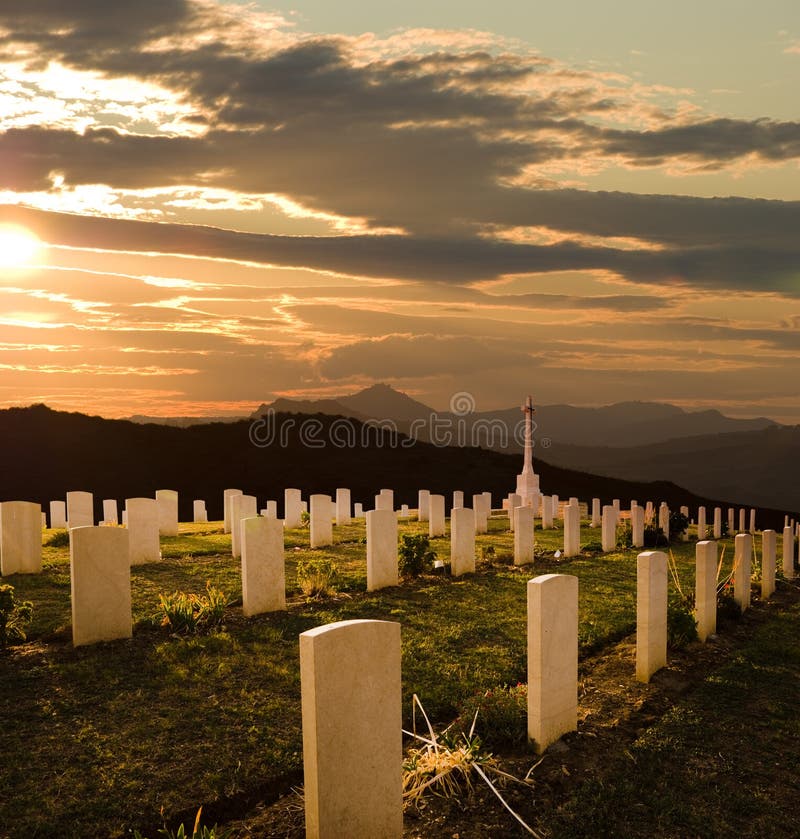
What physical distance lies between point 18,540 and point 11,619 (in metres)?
4.72

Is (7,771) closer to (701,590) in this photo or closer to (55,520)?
(701,590)

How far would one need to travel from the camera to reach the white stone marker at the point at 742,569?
499 inches

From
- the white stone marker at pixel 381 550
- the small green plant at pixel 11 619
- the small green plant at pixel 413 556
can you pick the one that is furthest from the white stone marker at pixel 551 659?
the small green plant at pixel 413 556

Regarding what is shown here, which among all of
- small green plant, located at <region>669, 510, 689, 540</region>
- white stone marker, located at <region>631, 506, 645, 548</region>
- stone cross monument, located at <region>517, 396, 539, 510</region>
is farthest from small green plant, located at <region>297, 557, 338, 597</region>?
stone cross monument, located at <region>517, 396, 539, 510</region>

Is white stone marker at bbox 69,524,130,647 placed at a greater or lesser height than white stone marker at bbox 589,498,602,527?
greater

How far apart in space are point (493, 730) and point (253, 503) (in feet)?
41.0

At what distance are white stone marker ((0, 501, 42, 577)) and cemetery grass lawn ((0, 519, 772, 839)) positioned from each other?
1.57 ft

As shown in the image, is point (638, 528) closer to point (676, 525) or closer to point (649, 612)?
point (676, 525)

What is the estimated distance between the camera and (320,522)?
19078 mm

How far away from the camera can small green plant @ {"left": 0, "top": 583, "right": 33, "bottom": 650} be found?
995 centimetres

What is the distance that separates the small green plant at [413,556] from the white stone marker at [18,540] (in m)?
6.44

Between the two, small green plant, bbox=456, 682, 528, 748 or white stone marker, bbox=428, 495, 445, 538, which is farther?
white stone marker, bbox=428, 495, 445, 538

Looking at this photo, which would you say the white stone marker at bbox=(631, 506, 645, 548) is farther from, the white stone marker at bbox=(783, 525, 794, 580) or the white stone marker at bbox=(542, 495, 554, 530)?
the white stone marker at bbox=(542, 495, 554, 530)

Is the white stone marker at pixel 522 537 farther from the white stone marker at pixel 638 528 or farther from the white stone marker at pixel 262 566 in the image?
the white stone marker at pixel 262 566
